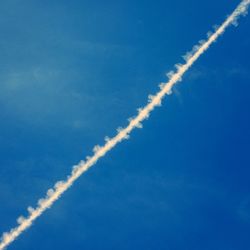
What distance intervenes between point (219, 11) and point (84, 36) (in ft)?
6.92

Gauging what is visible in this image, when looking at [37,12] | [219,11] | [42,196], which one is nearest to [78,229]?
[42,196]

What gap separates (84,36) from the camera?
6418 mm

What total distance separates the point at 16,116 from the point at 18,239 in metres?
1.75

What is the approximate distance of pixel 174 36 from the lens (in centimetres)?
645

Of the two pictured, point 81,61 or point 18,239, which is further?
point 81,61

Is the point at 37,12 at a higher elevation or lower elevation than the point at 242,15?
higher

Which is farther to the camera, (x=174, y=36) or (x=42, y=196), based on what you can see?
(x=174, y=36)

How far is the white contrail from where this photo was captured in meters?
5.96

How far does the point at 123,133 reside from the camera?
6203 mm

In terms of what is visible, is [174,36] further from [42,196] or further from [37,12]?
[42,196]

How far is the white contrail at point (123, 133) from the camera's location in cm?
596

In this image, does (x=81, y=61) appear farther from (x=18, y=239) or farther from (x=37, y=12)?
(x=18, y=239)

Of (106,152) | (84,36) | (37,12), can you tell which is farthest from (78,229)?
(37,12)

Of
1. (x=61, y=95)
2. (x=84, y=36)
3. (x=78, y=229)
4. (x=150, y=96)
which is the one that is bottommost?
(x=78, y=229)
